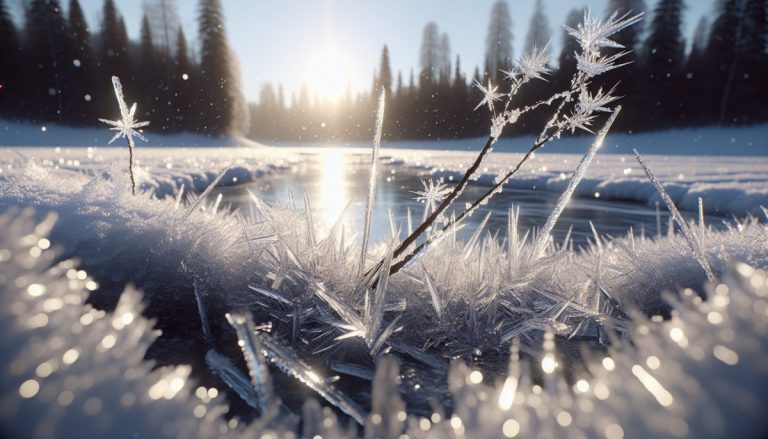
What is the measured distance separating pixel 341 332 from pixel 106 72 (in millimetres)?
38766

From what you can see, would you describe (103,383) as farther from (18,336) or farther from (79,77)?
(79,77)

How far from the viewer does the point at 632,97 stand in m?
29.0

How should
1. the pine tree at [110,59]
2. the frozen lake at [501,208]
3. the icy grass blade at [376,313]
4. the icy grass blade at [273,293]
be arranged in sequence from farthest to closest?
the pine tree at [110,59], the frozen lake at [501,208], the icy grass blade at [273,293], the icy grass blade at [376,313]

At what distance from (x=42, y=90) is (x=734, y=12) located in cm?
4642

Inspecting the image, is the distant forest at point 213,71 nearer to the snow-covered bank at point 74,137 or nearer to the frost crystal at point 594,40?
the snow-covered bank at point 74,137

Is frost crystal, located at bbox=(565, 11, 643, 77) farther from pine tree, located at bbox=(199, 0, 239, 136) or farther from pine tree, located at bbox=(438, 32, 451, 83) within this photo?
pine tree, located at bbox=(438, 32, 451, 83)

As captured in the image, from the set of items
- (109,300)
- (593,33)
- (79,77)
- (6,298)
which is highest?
(79,77)

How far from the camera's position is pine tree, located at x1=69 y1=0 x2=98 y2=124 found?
30.1m

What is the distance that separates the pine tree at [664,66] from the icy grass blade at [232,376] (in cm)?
3386

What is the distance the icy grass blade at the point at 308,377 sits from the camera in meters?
0.85

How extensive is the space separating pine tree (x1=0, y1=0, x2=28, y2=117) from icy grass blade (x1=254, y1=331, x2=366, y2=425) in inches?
1445

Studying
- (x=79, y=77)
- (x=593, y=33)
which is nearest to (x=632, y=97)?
(x=593, y=33)

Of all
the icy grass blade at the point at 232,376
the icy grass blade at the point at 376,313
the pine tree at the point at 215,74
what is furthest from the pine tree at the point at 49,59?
the icy grass blade at the point at 376,313

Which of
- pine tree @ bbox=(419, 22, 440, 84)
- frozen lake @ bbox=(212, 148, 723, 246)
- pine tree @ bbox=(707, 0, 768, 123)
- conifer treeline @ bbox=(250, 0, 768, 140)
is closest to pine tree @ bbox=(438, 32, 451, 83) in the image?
pine tree @ bbox=(419, 22, 440, 84)
